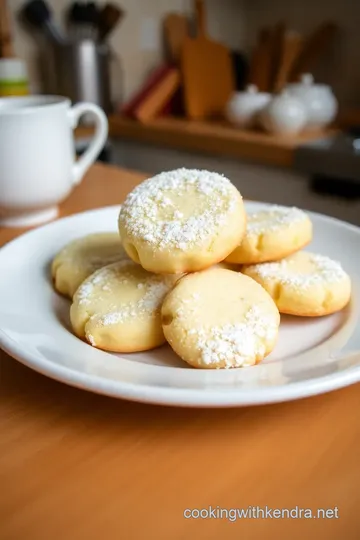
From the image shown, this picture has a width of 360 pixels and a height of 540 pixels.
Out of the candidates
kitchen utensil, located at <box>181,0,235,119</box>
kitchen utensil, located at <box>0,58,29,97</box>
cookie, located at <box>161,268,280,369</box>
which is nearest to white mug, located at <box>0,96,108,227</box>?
cookie, located at <box>161,268,280,369</box>

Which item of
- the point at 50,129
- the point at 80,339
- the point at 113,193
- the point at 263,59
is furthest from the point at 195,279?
the point at 263,59

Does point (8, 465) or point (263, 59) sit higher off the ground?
point (263, 59)

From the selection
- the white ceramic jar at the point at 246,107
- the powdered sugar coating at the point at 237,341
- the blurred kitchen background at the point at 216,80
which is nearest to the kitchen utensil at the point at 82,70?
the blurred kitchen background at the point at 216,80

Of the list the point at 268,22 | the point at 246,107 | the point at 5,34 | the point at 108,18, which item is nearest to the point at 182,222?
the point at 246,107

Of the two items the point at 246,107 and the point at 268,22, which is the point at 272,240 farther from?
the point at 268,22

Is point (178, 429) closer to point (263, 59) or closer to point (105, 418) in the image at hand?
point (105, 418)

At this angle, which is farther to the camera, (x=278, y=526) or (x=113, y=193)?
(x=113, y=193)

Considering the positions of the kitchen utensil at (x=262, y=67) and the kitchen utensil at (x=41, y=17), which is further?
the kitchen utensil at (x=262, y=67)

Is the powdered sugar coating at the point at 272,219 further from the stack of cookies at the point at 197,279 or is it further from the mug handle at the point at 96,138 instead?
the mug handle at the point at 96,138
